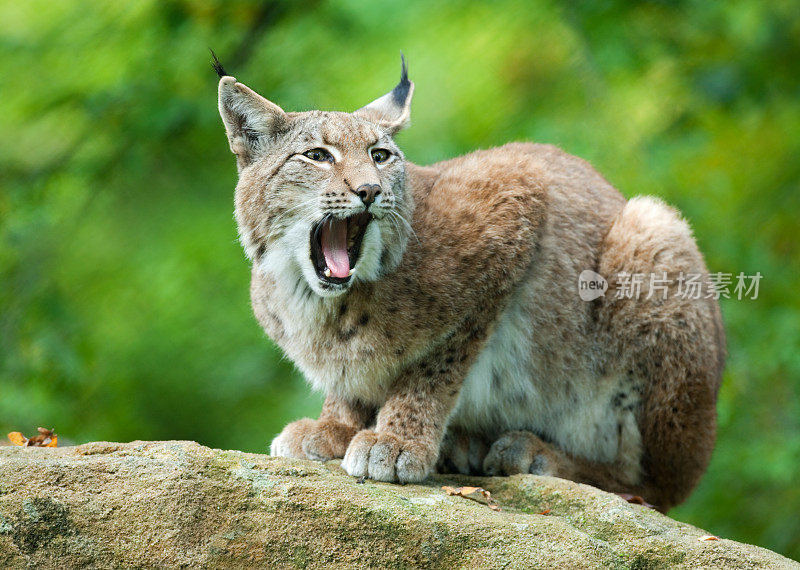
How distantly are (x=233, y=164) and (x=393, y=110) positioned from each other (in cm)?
348

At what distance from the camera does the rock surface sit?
3.29 metres

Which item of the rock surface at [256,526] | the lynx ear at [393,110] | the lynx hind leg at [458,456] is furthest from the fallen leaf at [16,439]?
the lynx ear at [393,110]

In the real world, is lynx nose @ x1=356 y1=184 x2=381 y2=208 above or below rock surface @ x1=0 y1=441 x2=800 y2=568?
above

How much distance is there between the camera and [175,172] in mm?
8242

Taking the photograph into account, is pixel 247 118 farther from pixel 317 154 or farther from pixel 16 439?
pixel 16 439

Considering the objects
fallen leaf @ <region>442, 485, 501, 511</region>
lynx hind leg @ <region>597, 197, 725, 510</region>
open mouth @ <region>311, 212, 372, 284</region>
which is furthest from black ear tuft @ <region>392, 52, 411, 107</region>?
fallen leaf @ <region>442, 485, 501, 511</region>

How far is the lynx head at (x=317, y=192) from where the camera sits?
14.6 ft

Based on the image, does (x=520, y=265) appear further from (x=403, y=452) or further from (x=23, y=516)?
(x=23, y=516)

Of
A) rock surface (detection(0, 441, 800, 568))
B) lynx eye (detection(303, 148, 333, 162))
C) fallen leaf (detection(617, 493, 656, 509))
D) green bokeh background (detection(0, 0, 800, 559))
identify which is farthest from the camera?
green bokeh background (detection(0, 0, 800, 559))

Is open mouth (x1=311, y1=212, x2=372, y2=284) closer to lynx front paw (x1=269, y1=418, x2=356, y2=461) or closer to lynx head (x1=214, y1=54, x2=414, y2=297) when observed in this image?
lynx head (x1=214, y1=54, x2=414, y2=297)

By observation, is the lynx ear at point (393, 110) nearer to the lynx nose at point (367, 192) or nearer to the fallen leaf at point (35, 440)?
the lynx nose at point (367, 192)

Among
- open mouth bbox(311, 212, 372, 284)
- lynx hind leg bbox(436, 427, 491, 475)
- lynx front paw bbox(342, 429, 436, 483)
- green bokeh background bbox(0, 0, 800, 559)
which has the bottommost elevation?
lynx front paw bbox(342, 429, 436, 483)

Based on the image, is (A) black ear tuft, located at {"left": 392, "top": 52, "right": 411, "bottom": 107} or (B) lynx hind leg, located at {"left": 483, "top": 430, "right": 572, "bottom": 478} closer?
(B) lynx hind leg, located at {"left": 483, "top": 430, "right": 572, "bottom": 478}

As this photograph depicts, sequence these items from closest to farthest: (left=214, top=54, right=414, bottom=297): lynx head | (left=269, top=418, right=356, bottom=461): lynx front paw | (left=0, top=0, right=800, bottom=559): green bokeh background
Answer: (left=214, top=54, right=414, bottom=297): lynx head, (left=269, top=418, right=356, bottom=461): lynx front paw, (left=0, top=0, right=800, bottom=559): green bokeh background
